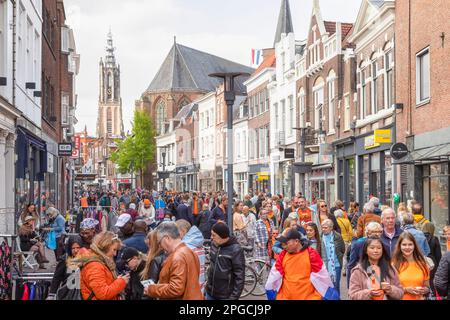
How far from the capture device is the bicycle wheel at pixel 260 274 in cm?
1298

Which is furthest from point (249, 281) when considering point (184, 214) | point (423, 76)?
point (423, 76)

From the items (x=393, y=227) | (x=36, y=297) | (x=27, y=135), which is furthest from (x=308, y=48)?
(x=36, y=297)

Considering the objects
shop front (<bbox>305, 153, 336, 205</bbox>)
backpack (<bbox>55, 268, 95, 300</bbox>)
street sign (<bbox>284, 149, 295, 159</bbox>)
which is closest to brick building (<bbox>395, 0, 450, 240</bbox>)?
shop front (<bbox>305, 153, 336, 205</bbox>)

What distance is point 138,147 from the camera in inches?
3310

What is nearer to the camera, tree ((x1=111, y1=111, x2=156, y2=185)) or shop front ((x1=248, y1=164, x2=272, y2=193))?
shop front ((x1=248, y1=164, x2=272, y2=193))

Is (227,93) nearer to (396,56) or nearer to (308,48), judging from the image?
(396,56)

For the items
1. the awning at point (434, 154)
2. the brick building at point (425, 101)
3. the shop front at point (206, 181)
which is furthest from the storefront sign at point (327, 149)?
the shop front at point (206, 181)

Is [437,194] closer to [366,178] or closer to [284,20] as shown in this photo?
[366,178]

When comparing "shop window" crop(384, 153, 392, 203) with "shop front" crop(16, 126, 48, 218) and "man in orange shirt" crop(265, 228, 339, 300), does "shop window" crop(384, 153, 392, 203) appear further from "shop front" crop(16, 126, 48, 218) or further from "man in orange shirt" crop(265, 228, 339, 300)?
"man in orange shirt" crop(265, 228, 339, 300)

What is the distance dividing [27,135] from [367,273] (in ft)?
53.3

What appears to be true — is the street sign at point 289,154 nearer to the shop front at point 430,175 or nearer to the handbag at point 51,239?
the shop front at point 430,175

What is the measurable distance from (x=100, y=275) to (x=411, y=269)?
2.85m

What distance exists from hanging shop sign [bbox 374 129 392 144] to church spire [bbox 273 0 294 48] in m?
30.0

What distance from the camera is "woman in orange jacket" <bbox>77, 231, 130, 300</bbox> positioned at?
624 centimetres
